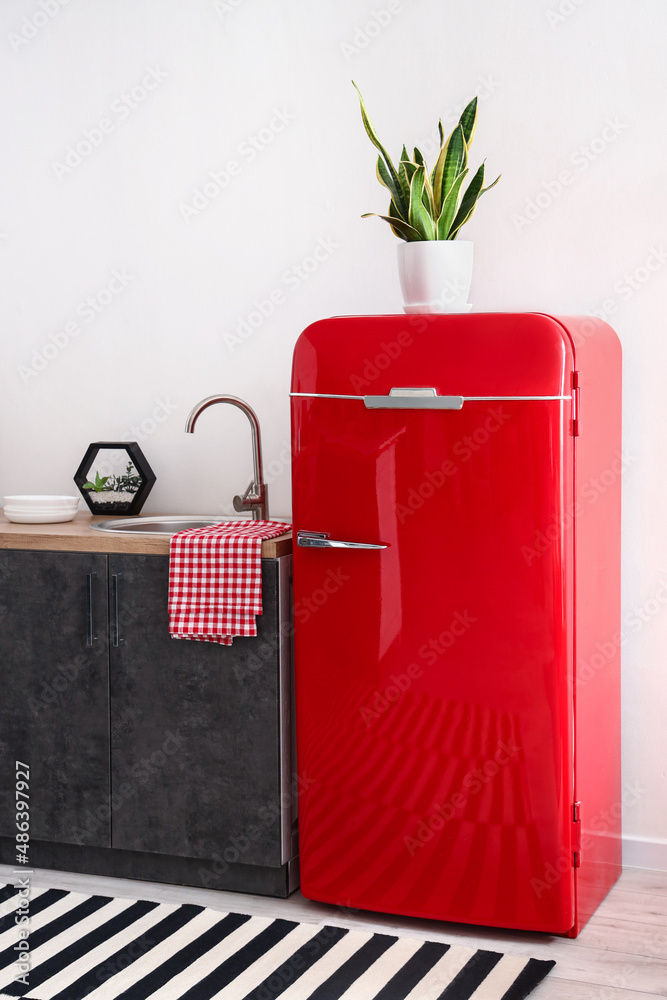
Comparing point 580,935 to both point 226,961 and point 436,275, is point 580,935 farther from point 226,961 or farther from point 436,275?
point 436,275

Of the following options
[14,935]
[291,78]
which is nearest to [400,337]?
[291,78]

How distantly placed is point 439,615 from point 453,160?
1.06 metres

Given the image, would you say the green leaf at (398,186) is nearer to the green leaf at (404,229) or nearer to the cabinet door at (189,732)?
the green leaf at (404,229)

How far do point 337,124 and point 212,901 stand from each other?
208 centimetres

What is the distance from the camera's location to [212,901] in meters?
2.52

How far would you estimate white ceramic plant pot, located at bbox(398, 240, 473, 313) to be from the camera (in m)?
2.36

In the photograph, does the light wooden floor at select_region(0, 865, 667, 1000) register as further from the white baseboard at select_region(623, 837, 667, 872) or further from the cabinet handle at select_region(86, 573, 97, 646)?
the cabinet handle at select_region(86, 573, 97, 646)

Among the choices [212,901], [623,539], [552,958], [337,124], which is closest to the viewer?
[552,958]

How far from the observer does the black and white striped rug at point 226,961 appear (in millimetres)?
2096

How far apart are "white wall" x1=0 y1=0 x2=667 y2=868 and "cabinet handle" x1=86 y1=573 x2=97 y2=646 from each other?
577 millimetres

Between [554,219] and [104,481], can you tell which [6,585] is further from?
[554,219]

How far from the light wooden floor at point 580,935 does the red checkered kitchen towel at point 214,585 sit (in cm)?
65

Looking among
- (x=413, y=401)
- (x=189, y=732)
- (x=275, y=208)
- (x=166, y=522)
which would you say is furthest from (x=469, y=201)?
(x=189, y=732)

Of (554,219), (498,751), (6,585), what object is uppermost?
(554,219)
